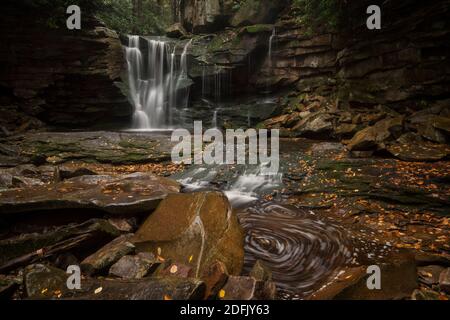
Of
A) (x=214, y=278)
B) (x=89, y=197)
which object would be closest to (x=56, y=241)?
(x=89, y=197)

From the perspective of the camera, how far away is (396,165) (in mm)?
7699

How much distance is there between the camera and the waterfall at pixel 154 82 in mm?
16047

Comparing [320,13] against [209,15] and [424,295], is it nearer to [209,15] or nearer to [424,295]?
[209,15]

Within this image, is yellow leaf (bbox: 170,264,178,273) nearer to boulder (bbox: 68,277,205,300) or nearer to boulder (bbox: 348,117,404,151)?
boulder (bbox: 68,277,205,300)

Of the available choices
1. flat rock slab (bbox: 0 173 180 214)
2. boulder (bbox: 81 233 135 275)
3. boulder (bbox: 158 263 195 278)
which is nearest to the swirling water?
boulder (bbox: 158 263 195 278)

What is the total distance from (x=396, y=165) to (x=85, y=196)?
25.2 feet

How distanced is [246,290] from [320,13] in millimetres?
13019

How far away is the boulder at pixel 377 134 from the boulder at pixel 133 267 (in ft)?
24.1

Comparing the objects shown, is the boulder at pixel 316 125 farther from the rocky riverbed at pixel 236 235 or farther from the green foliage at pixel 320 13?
the green foliage at pixel 320 13

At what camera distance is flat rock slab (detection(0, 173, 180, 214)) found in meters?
4.95

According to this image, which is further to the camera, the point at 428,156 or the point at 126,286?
the point at 428,156
